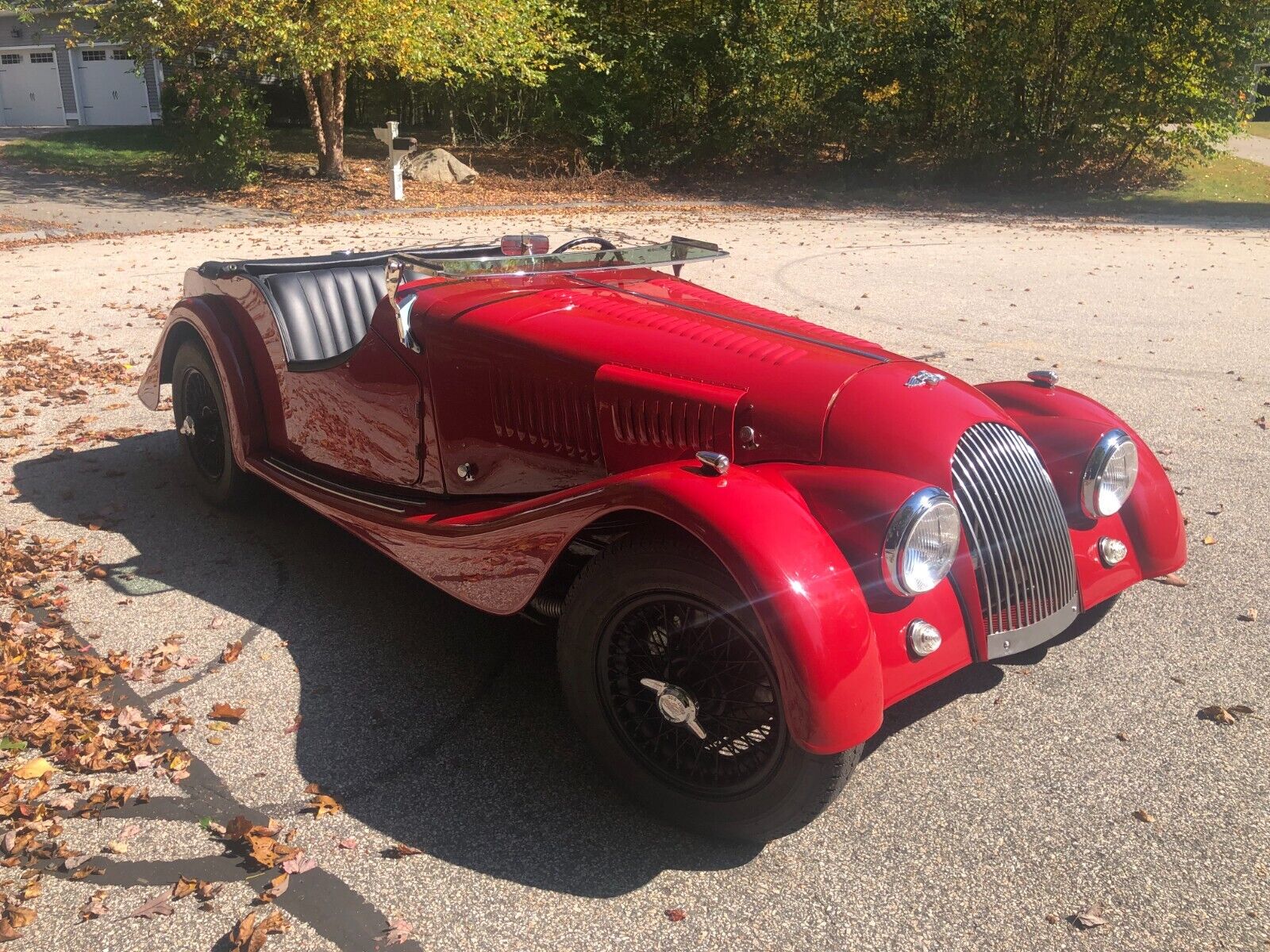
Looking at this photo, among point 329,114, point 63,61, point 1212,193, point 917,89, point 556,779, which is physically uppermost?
point 63,61

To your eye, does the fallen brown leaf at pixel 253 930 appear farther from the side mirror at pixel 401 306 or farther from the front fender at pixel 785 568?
the side mirror at pixel 401 306

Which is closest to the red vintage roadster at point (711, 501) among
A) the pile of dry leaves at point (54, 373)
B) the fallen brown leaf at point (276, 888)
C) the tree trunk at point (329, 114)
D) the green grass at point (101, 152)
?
the fallen brown leaf at point (276, 888)

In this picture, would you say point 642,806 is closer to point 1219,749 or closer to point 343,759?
point 343,759

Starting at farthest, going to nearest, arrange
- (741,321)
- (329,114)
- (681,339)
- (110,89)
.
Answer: (110,89) < (329,114) < (741,321) < (681,339)

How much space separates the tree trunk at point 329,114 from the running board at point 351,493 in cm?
1645

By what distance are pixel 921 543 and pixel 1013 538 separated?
0.48 m

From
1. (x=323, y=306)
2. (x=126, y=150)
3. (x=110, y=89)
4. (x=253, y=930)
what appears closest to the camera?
(x=253, y=930)

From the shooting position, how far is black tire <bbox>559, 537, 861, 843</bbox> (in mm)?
2709

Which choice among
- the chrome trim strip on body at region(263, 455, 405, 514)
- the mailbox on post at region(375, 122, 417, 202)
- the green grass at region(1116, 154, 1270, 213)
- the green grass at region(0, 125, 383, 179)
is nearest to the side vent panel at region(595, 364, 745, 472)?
the chrome trim strip on body at region(263, 455, 405, 514)

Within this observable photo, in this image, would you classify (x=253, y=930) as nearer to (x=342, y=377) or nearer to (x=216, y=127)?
(x=342, y=377)

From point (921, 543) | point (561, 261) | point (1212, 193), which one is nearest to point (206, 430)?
point (561, 261)

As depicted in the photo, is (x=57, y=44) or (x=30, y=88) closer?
(x=57, y=44)

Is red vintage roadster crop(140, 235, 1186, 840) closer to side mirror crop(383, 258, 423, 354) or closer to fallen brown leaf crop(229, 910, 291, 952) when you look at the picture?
side mirror crop(383, 258, 423, 354)

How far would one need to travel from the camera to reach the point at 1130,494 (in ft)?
11.8
